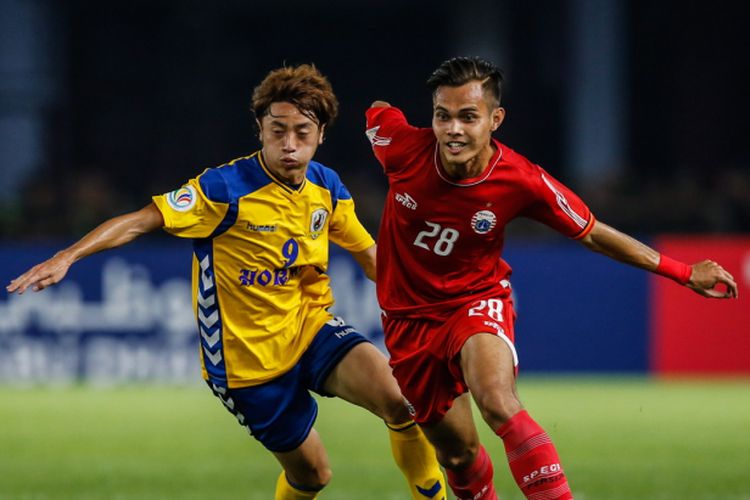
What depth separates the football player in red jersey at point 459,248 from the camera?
6.02 meters

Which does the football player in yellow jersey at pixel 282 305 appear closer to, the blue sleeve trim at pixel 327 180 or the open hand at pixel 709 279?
the blue sleeve trim at pixel 327 180

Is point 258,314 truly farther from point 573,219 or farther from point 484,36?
point 484,36

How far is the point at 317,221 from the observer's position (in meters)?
6.43

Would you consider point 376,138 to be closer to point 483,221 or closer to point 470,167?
point 470,167

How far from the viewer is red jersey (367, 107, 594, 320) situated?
608 centimetres

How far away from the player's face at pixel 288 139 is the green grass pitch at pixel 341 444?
245 centimetres

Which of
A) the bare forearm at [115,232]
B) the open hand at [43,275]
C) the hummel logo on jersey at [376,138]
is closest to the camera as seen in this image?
the open hand at [43,275]

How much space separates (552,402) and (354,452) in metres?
3.04

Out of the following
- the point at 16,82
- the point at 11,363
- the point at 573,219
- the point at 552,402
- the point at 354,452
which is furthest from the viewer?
the point at 16,82

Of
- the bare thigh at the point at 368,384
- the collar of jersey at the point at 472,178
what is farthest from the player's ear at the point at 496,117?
the bare thigh at the point at 368,384

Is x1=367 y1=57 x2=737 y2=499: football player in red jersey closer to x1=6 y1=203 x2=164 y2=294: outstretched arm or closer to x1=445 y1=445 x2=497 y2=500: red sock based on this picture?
x1=445 y1=445 x2=497 y2=500: red sock

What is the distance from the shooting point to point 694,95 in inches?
848

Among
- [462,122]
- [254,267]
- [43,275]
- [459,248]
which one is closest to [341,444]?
[254,267]

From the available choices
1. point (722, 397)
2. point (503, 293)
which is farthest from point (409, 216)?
point (722, 397)
